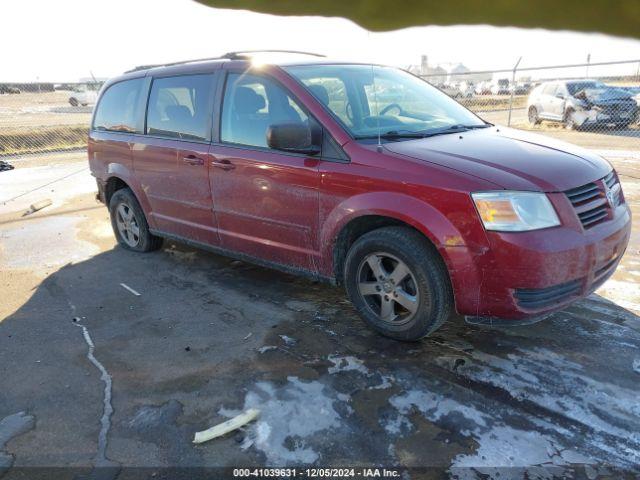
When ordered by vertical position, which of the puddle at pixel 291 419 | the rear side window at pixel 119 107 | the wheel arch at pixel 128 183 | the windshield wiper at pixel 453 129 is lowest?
the puddle at pixel 291 419

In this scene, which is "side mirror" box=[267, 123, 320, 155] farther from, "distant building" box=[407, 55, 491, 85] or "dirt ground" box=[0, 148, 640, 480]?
"distant building" box=[407, 55, 491, 85]

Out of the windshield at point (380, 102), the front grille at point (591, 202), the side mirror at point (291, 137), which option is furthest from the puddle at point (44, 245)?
the front grille at point (591, 202)

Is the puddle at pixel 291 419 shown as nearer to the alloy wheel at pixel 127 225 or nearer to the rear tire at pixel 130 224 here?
the rear tire at pixel 130 224

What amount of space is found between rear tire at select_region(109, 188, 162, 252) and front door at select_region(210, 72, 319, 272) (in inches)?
56.5

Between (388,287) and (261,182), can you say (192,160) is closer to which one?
(261,182)

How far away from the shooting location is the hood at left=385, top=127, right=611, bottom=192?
286 cm

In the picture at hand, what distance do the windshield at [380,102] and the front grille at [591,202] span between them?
1.07 m

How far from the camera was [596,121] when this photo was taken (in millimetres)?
13789

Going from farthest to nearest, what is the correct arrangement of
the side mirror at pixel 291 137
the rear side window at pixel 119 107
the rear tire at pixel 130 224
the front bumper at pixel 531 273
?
the rear tire at pixel 130 224 < the rear side window at pixel 119 107 < the side mirror at pixel 291 137 < the front bumper at pixel 531 273

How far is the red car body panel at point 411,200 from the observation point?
9.22ft

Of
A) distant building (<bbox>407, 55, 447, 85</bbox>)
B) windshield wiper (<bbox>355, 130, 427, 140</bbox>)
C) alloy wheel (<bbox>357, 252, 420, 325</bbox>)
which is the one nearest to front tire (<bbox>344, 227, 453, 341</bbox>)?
alloy wheel (<bbox>357, 252, 420, 325</bbox>)

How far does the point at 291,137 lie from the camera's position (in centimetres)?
335

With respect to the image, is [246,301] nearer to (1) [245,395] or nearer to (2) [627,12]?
(1) [245,395]

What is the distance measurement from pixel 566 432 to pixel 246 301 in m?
2.44
